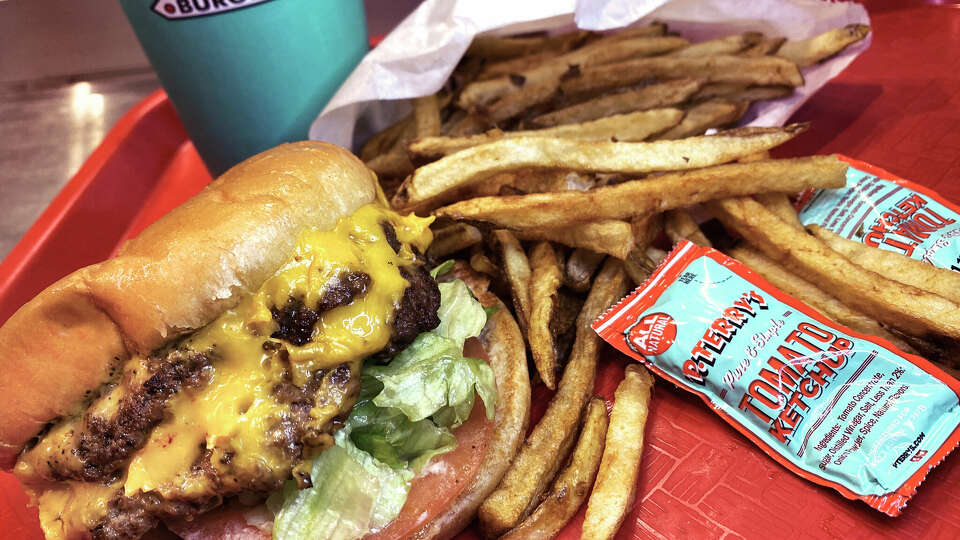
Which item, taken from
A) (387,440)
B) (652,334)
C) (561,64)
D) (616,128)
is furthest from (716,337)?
(561,64)

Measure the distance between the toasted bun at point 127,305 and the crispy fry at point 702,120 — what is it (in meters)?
1.26

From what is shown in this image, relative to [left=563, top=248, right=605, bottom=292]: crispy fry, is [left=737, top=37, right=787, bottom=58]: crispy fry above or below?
above

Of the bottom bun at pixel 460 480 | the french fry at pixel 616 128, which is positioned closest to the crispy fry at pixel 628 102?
the french fry at pixel 616 128

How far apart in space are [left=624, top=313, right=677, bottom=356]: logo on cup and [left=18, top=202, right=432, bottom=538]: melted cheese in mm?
635

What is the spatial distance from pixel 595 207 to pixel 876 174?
96 cm

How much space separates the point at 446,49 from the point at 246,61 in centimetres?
63

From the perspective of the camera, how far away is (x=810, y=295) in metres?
1.62

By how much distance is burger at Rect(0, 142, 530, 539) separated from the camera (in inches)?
48.9

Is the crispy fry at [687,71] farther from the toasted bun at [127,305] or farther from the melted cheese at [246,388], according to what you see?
the toasted bun at [127,305]

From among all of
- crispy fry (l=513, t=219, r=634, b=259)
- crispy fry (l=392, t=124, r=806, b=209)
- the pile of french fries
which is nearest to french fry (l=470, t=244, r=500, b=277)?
the pile of french fries

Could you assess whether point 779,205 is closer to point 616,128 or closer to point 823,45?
point 616,128

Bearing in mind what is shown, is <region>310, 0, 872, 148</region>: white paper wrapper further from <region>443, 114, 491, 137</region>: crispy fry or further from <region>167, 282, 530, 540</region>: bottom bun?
<region>167, 282, 530, 540</region>: bottom bun

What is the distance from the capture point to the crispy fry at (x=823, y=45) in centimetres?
210

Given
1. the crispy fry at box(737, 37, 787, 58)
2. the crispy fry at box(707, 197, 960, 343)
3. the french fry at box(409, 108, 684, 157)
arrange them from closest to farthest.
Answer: the crispy fry at box(707, 197, 960, 343) < the french fry at box(409, 108, 684, 157) < the crispy fry at box(737, 37, 787, 58)
